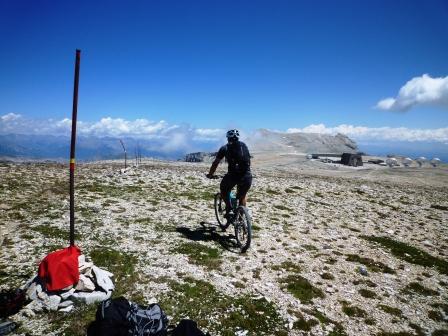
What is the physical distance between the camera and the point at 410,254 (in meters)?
14.0

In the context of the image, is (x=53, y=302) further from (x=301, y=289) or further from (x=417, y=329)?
(x=417, y=329)

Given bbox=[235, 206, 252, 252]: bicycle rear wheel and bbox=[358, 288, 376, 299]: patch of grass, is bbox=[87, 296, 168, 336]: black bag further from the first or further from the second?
bbox=[358, 288, 376, 299]: patch of grass

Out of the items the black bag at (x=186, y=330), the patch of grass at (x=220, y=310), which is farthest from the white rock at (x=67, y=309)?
the black bag at (x=186, y=330)

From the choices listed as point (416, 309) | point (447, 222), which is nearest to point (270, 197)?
point (447, 222)

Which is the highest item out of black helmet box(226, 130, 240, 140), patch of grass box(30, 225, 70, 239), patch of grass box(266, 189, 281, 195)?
black helmet box(226, 130, 240, 140)

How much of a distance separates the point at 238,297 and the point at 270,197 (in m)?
13.9

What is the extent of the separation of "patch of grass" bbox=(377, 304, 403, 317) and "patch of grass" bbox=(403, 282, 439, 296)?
5.15 ft

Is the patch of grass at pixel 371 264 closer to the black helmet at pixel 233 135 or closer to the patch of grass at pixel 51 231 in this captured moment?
the black helmet at pixel 233 135

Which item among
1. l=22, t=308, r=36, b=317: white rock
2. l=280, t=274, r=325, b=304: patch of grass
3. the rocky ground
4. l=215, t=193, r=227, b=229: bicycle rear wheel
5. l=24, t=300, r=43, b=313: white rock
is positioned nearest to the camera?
l=22, t=308, r=36, b=317: white rock

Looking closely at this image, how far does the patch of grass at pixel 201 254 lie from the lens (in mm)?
11203

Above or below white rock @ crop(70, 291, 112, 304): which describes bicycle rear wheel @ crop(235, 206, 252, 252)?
above

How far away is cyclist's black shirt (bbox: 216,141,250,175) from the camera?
12.3m

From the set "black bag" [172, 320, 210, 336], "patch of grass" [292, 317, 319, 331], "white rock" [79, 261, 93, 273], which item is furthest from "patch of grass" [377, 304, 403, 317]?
"white rock" [79, 261, 93, 273]

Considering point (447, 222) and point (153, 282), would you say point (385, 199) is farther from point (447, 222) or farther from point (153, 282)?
point (153, 282)
